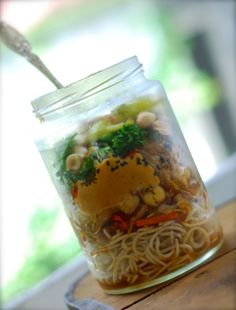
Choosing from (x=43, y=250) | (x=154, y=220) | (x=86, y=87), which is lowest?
(x=43, y=250)

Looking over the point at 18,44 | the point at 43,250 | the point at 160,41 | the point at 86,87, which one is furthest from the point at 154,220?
the point at 160,41

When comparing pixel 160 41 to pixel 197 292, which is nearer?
pixel 197 292

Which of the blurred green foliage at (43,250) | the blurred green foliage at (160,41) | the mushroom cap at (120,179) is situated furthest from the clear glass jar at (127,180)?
the blurred green foliage at (160,41)

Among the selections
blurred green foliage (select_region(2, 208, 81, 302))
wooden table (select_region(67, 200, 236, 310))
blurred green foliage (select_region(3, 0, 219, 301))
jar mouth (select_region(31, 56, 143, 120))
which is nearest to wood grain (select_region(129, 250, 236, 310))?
Result: wooden table (select_region(67, 200, 236, 310))

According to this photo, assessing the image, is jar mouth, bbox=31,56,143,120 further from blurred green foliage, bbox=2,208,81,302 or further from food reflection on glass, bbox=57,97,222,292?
blurred green foliage, bbox=2,208,81,302

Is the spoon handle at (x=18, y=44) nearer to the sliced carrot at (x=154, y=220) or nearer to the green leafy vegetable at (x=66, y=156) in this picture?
the green leafy vegetable at (x=66, y=156)

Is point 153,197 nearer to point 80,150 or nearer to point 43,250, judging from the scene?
point 80,150
